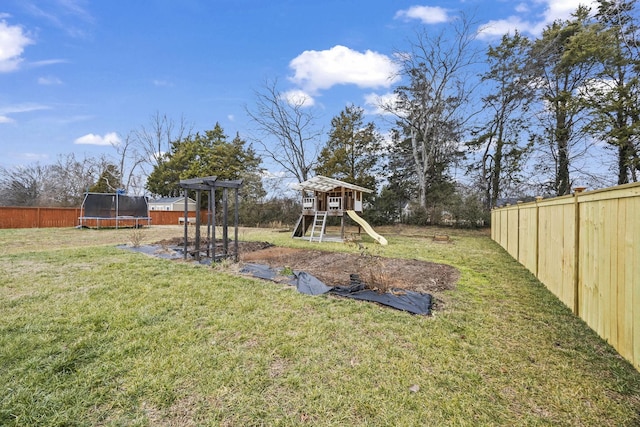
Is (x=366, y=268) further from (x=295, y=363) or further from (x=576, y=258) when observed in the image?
(x=295, y=363)

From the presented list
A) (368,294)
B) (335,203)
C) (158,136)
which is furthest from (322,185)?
(158,136)

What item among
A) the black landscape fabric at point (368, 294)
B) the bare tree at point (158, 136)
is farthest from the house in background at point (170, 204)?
the black landscape fabric at point (368, 294)

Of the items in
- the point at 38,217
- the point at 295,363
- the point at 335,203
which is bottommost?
the point at 295,363

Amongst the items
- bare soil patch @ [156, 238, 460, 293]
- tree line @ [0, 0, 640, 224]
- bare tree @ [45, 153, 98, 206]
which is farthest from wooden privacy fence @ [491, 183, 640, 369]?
bare tree @ [45, 153, 98, 206]

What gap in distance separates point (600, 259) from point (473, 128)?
1738 centimetres

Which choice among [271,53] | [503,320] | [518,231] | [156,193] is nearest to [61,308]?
[503,320]

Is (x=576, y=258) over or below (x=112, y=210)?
below

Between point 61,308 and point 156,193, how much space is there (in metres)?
28.6

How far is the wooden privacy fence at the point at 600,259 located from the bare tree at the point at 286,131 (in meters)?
15.8

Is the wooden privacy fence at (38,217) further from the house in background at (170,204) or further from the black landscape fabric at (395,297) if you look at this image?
the black landscape fabric at (395,297)

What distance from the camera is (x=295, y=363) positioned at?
80.0 inches

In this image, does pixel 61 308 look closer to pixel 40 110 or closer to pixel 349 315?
pixel 349 315

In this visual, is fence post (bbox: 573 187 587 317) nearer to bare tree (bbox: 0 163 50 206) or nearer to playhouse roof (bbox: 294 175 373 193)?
Answer: playhouse roof (bbox: 294 175 373 193)

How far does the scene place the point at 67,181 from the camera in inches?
952
